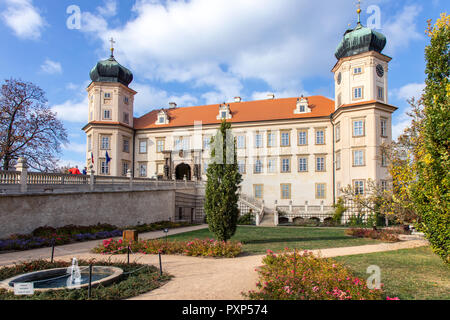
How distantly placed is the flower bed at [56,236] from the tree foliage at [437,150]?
12977 mm

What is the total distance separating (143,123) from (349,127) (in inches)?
989

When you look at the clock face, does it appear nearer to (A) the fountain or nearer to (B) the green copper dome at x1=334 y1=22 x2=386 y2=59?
(B) the green copper dome at x1=334 y1=22 x2=386 y2=59

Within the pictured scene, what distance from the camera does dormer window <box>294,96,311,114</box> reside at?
34.9 metres

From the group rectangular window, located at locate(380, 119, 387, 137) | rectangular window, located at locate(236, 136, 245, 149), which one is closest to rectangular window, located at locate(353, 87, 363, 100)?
rectangular window, located at locate(380, 119, 387, 137)

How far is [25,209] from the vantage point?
1526 centimetres

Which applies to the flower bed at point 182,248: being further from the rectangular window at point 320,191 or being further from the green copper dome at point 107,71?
the green copper dome at point 107,71

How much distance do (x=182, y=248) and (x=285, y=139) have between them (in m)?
24.7

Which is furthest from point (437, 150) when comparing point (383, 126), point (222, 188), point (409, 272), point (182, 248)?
point (383, 126)

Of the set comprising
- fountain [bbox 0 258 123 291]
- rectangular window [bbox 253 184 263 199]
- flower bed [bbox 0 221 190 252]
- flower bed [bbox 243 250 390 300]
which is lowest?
flower bed [bbox 0 221 190 252]

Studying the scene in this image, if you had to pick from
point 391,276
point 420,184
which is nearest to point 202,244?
point 391,276

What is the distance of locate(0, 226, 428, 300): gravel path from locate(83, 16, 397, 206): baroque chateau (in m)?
17.8

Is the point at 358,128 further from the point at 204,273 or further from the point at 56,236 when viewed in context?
the point at 56,236

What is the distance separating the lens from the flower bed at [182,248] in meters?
11.9

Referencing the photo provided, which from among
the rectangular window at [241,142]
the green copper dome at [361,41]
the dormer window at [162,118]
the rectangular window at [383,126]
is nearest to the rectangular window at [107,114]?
the dormer window at [162,118]
